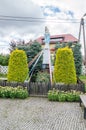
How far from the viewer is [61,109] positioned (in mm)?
8383

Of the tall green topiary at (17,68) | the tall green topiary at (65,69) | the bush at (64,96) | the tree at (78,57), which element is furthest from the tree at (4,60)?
the bush at (64,96)

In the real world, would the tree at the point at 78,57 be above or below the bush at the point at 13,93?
above

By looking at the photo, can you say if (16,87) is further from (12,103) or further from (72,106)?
(72,106)

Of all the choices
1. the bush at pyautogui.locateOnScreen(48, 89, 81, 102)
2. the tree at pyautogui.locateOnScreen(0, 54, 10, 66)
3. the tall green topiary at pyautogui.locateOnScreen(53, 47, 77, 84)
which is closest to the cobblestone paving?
the bush at pyautogui.locateOnScreen(48, 89, 81, 102)

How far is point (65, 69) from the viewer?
1216 centimetres

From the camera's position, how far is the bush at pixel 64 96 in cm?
990

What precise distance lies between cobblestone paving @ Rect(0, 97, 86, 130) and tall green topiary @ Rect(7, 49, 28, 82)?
2.90 metres

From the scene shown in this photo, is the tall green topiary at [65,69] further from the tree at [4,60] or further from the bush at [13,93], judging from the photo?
the tree at [4,60]

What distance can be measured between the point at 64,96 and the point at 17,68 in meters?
3.79

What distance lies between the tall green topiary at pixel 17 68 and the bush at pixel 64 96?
3.01 metres

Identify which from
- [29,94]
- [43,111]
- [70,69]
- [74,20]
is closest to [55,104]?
[43,111]

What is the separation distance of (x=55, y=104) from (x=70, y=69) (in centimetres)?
328

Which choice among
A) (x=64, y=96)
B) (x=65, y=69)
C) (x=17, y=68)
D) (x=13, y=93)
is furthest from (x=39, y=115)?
(x=17, y=68)

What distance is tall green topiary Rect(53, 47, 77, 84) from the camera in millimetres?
12094
